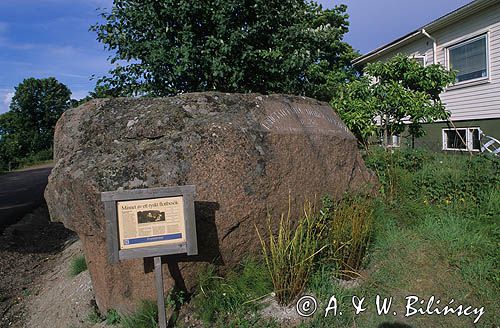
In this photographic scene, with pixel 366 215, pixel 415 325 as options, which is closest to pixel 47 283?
pixel 366 215

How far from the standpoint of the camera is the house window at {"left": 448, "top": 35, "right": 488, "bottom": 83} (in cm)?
1093

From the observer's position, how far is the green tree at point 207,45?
6387 millimetres

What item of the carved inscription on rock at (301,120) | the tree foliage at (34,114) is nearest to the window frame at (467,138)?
the carved inscription on rock at (301,120)

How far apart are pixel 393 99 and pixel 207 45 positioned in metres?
3.14

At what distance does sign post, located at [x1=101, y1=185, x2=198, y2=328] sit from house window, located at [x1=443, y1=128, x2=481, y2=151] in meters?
9.90

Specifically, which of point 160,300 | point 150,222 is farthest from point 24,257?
point 150,222

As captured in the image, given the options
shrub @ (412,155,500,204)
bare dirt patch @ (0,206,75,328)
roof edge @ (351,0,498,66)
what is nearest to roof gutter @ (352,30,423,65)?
roof edge @ (351,0,498,66)

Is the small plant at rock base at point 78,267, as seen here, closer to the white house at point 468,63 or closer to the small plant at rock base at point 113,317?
the small plant at rock base at point 113,317

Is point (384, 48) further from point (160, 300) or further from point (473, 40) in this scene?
point (160, 300)

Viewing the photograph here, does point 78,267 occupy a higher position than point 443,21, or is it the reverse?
point 443,21

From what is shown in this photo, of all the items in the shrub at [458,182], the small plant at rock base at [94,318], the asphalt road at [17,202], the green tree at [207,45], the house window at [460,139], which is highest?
the green tree at [207,45]

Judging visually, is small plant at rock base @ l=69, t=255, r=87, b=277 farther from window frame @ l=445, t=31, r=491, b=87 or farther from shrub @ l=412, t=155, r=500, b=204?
window frame @ l=445, t=31, r=491, b=87

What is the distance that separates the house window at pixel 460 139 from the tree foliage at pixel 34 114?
43.7 m

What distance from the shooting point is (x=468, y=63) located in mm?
11516
